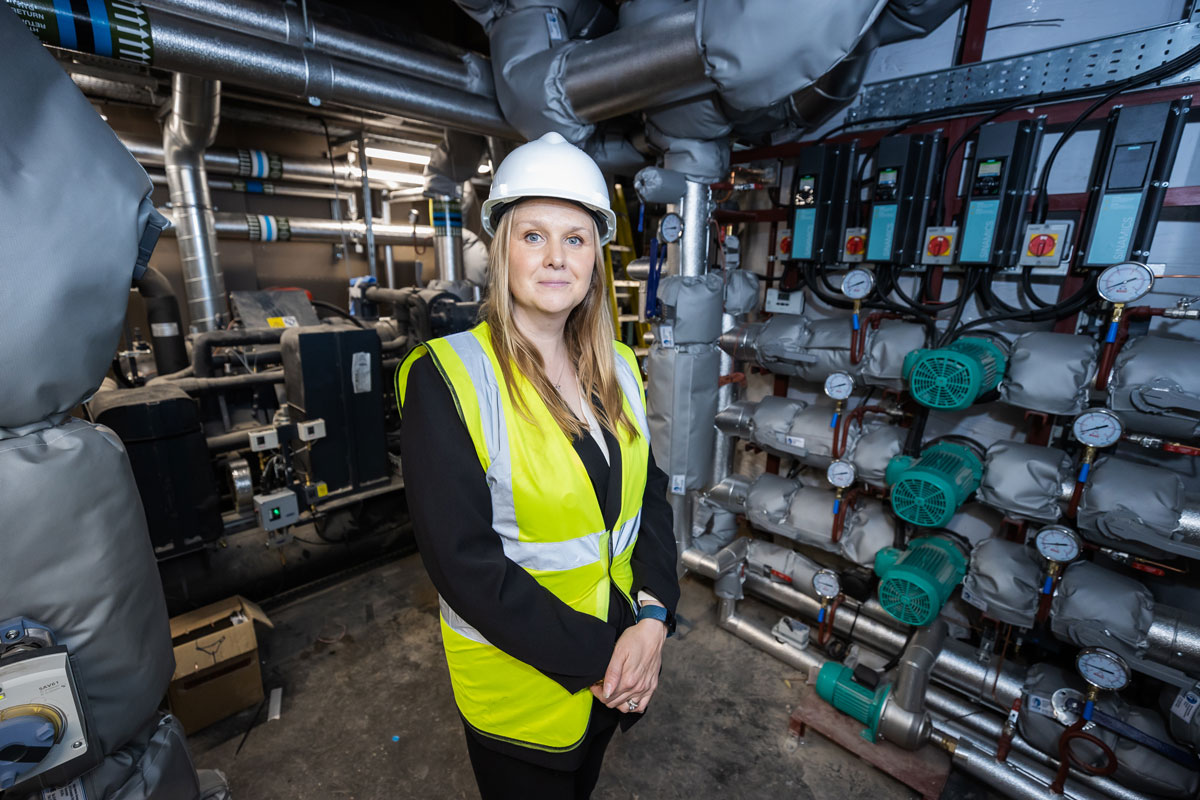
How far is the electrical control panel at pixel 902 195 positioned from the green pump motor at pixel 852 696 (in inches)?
65.5

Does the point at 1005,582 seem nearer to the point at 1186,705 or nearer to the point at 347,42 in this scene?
the point at 1186,705

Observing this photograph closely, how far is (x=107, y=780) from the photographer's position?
818mm

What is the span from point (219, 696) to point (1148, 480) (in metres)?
3.31

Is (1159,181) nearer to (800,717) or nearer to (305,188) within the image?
(800,717)

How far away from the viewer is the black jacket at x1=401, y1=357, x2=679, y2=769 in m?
0.87

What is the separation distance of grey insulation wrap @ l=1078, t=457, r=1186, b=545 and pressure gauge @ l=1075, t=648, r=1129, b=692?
35 centimetres

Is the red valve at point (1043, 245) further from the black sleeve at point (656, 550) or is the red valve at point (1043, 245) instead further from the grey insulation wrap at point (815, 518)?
the black sleeve at point (656, 550)

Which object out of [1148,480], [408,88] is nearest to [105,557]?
[408,88]

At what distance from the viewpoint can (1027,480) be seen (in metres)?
1.74

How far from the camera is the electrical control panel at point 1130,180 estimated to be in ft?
5.31

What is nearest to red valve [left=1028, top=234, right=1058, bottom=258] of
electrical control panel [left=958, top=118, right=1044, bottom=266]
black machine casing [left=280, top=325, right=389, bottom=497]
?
electrical control panel [left=958, top=118, right=1044, bottom=266]

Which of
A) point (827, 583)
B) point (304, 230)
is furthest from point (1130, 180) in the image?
point (304, 230)

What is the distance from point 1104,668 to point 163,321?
434 cm

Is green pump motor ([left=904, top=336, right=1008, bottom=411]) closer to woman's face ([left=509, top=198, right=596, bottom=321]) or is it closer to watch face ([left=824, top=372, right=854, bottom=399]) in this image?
watch face ([left=824, top=372, right=854, bottom=399])
